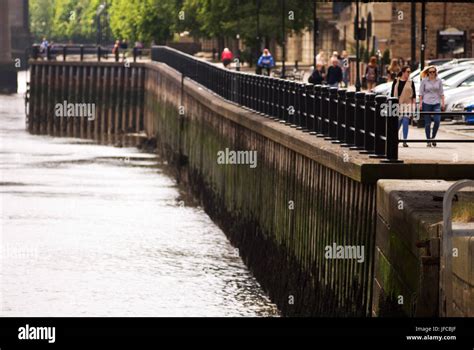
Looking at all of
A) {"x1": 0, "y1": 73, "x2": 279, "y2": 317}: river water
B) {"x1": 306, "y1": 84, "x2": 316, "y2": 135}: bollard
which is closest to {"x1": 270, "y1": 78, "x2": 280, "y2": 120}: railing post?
{"x1": 0, "y1": 73, "x2": 279, "y2": 317}: river water

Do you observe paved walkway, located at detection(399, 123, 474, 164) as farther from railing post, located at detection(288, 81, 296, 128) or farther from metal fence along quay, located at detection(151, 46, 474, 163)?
railing post, located at detection(288, 81, 296, 128)

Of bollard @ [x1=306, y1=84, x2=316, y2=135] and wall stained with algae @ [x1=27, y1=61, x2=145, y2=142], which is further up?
bollard @ [x1=306, y1=84, x2=316, y2=135]

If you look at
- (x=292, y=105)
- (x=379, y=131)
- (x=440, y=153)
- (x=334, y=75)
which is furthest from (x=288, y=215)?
(x=334, y=75)

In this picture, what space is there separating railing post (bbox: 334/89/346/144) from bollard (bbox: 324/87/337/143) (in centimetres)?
46

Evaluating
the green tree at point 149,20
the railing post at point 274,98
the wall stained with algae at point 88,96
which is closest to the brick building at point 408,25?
the wall stained with algae at point 88,96

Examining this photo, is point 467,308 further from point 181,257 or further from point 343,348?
point 181,257

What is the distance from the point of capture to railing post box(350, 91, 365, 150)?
85.7ft

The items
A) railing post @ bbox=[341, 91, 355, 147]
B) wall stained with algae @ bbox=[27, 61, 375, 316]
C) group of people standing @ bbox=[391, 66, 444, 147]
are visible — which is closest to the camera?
wall stained with algae @ bbox=[27, 61, 375, 316]

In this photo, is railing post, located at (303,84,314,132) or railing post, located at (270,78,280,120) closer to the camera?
railing post, located at (303,84,314,132)

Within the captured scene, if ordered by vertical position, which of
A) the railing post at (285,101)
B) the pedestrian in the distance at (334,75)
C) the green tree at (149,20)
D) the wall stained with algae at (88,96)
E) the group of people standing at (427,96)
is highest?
the group of people standing at (427,96)

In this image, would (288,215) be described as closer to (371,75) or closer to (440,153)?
(440,153)

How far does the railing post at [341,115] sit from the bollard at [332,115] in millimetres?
456

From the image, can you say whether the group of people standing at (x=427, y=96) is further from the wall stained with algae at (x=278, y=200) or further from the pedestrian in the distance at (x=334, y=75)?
the pedestrian in the distance at (x=334, y=75)

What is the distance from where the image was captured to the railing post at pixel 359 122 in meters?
26.1
